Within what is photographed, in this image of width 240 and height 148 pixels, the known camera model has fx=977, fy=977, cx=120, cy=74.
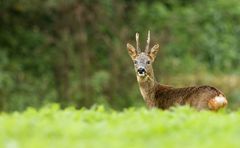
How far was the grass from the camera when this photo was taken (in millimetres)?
8352

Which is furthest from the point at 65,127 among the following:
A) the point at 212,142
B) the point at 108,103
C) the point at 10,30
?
the point at 10,30

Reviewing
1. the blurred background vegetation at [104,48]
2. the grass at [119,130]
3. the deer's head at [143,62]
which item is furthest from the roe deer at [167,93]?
the blurred background vegetation at [104,48]

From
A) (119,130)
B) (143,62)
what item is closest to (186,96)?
(143,62)

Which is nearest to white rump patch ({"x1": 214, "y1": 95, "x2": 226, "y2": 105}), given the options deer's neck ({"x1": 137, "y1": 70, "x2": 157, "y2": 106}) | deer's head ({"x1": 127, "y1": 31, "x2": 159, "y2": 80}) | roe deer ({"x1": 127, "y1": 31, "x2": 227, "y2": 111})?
roe deer ({"x1": 127, "y1": 31, "x2": 227, "y2": 111})

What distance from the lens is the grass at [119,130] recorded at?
835cm

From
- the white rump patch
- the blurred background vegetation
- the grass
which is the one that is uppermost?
the grass

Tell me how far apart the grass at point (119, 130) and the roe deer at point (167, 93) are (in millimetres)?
1536

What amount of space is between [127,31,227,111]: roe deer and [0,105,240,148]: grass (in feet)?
5.04

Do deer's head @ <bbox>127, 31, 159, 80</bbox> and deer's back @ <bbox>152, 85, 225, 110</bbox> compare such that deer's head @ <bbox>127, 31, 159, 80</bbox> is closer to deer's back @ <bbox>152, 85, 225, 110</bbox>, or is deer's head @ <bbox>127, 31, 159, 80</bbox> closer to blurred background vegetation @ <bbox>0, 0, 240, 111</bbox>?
deer's back @ <bbox>152, 85, 225, 110</bbox>

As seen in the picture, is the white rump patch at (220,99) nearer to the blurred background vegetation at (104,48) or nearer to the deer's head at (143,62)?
the deer's head at (143,62)

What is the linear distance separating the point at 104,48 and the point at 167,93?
34.5 feet

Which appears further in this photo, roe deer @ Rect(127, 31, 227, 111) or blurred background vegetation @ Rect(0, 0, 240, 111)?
blurred background vegetation @ Rect(0, 0, 240, 111)

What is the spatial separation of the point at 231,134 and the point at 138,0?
17395 mm

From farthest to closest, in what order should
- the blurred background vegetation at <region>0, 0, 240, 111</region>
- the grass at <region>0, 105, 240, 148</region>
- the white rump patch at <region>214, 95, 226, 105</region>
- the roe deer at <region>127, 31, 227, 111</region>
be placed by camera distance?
the blurred background vegetation at <region>0, 0, 240, 111</region>, the roe deer at <region>127, 31, 227, 111</region>, the white rump patch at <region>214, 95, 226, 105</region>, the grass at <region>0, 105, 240, 148</region>
